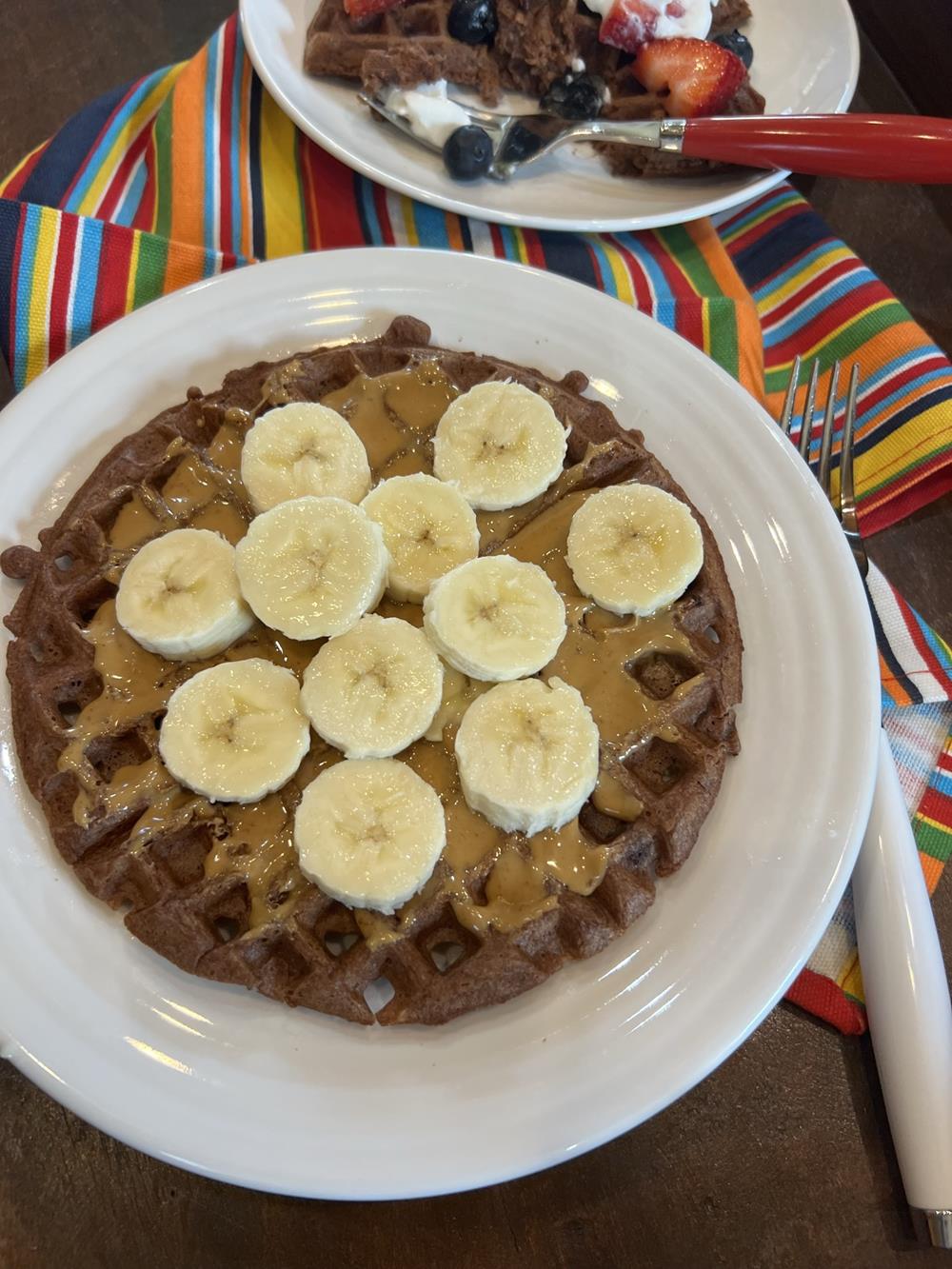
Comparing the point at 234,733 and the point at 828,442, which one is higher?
the point at 828,442

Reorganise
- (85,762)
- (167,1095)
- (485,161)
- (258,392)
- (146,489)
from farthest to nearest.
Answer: (485,161)
(258,392)
(146,489)
(85,762)
(167,1095)

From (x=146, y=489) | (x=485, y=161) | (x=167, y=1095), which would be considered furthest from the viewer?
(x=485, y=161)

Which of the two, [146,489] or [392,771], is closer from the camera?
[392,771]

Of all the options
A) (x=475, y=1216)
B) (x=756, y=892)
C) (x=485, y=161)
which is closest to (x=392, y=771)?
(x=756, y=892)

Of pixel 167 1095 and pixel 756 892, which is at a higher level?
pixel 756 892

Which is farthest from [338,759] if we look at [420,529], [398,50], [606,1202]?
[398,50]

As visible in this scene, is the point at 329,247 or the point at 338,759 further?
the point at 329,247

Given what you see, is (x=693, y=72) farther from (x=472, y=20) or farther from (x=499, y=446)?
(x=499, y=446)

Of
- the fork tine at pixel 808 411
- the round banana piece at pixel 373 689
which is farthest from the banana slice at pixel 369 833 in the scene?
the fork tine at pixel 808 411

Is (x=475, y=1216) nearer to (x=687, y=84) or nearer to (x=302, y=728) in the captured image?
(x=302, y=728)
